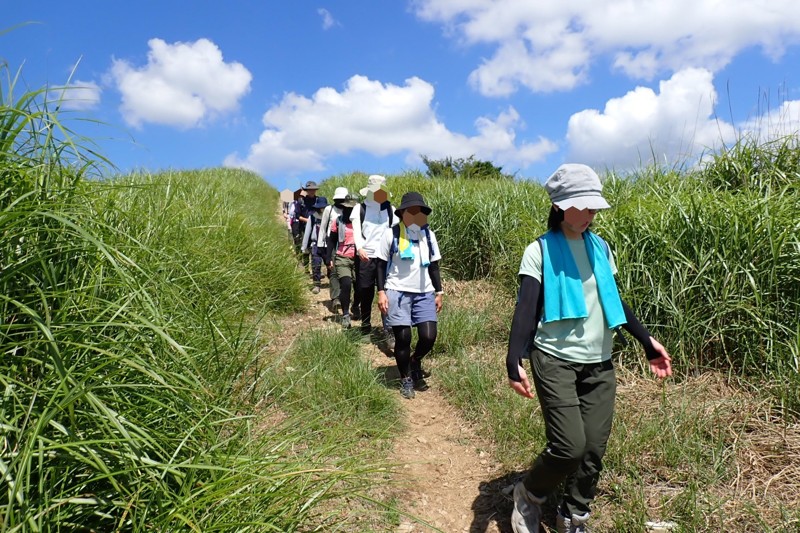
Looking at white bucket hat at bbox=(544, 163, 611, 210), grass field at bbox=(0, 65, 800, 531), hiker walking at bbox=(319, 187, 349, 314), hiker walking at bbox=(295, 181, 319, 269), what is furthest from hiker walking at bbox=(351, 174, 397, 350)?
white bucket hat at bbox=(544, 163, 611, 210)

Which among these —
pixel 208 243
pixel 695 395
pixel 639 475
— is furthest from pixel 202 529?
pixel 208 243

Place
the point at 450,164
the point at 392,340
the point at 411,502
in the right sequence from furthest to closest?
the point at 450,164, the point at 392,340, the point at 411,502

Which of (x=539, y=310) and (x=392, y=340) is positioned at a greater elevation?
(x=539, y=310)

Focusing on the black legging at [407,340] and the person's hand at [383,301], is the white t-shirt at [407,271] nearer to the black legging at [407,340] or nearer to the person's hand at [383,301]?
the person's hand at [383,301]

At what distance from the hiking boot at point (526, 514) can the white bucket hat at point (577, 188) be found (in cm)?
164

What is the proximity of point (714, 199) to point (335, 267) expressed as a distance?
192 inches

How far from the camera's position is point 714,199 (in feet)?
14.5

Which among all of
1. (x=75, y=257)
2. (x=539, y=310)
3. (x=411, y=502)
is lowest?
(x=411, y=502)

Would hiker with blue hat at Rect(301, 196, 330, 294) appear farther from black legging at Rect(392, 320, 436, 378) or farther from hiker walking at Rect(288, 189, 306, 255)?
black legging at Rect(392, 320, 436, 378)

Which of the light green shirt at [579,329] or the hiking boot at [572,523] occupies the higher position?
the light green shirt at [579,329]

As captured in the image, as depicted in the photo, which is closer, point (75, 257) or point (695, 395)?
point (75, 257)

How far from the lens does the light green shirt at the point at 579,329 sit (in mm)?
2551

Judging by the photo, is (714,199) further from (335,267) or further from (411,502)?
(335,267)

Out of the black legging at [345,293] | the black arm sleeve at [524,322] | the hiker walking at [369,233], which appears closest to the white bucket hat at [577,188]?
the black arm sleeve at [524,322]
